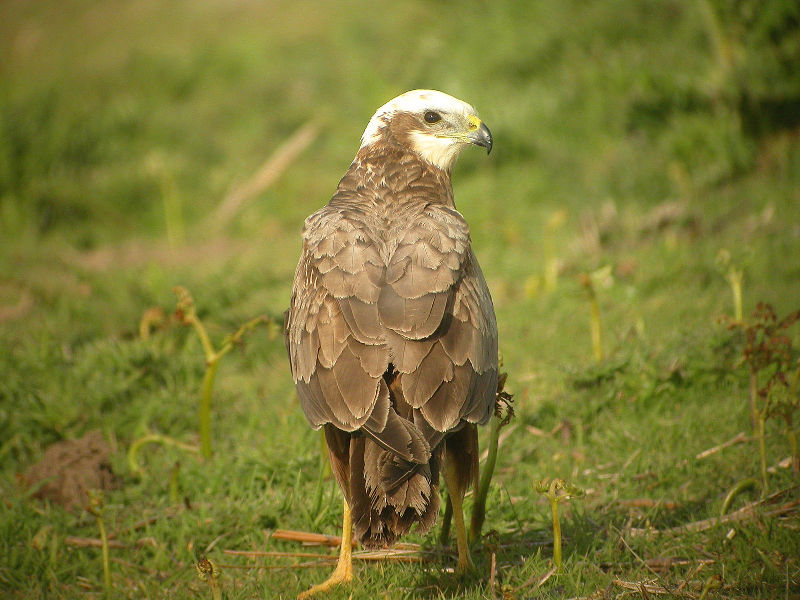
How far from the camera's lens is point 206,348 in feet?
15.8

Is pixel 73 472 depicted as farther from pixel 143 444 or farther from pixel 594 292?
pixel 594 292

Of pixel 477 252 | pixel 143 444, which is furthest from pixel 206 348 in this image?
pixel 477 252

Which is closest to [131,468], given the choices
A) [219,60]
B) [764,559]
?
[764,559]

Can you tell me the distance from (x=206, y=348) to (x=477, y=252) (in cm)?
383

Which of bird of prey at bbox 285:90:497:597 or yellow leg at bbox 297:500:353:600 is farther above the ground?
bird of prey at bbox 285:90:497:597

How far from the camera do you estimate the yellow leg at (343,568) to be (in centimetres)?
387

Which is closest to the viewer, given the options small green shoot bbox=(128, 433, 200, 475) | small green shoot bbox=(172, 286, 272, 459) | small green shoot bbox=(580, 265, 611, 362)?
small green shoot bbox=(172, 286, 272, 459)

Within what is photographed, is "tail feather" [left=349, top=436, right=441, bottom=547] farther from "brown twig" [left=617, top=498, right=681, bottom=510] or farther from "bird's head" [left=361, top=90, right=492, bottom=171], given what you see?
"bird's head" [left=361, top=90, right=492, bottom=171]

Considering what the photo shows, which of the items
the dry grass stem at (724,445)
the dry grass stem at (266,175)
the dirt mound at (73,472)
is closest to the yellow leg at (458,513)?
the dry grass stem at (724,445)

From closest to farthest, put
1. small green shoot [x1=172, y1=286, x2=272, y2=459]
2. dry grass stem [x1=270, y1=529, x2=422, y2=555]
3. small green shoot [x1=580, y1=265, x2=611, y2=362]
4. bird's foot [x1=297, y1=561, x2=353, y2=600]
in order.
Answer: bird's foot [x1=297, y1=561, x2=353, y2=600] → dry grass stem [x1=270, y1=529, x2=422, y2=555] → small green shoot [x1=172, y1=286, x2=272, y2=459] → small green shoot [x1=580, y1=265, x2=611, y2=362]

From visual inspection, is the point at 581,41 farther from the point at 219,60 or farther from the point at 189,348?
the point at 189,348

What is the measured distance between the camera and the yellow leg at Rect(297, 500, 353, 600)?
152 inches

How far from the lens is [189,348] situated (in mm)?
6035

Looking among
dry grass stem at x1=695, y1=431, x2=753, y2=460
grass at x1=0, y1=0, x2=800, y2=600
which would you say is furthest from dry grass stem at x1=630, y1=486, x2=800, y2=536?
dry grass stem at x1=695, y1=431, x2=753, y2=460
